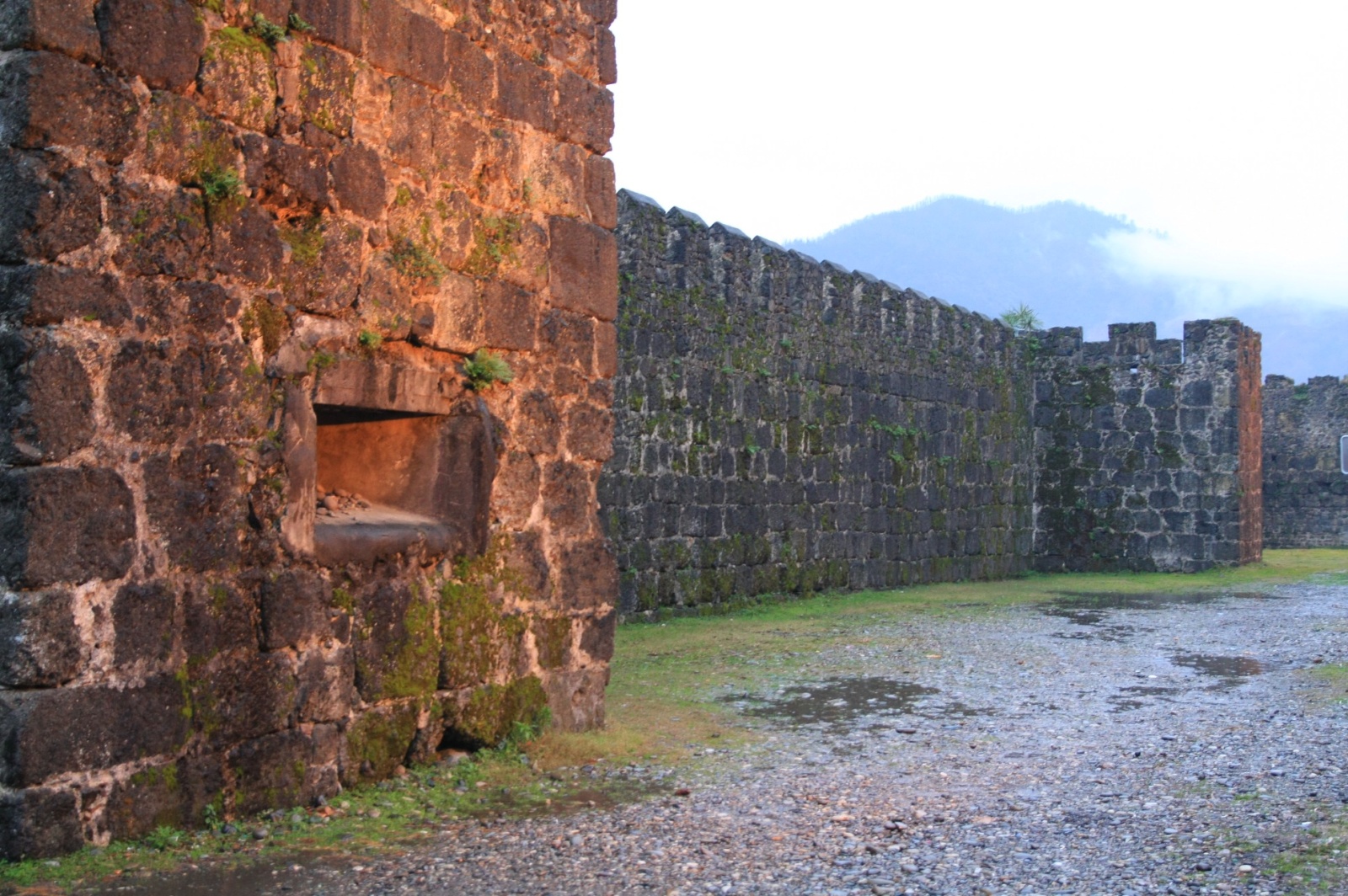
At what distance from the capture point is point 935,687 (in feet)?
27.0

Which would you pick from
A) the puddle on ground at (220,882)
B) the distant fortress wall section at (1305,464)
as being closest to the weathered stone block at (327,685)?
the puddle on ground at (220,882)

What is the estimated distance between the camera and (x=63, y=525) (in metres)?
4.06

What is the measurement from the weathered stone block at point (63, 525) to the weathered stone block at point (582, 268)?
2.49 meters

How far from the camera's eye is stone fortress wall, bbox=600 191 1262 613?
39.2 feet

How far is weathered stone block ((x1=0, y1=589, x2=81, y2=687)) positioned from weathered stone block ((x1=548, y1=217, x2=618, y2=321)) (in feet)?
9.12

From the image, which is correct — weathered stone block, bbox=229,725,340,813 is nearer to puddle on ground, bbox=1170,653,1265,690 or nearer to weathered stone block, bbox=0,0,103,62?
weathered stone block, bbox=0,0,103,62

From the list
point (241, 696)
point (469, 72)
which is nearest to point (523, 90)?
point (469, 72)

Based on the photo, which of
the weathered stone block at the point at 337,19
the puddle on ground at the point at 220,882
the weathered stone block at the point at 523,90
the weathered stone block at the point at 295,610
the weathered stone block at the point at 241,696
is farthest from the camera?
the weathered stone block at the point at 523,90

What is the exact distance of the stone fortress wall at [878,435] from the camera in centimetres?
1194

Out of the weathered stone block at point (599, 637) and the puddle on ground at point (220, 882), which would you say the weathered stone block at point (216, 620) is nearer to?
the puddle on ground at point (220, 882)

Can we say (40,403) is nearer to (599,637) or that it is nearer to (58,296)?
(58,296)

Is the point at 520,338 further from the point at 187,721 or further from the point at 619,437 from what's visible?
the point at 619,437

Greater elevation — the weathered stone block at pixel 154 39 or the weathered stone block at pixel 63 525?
the weathered stone block at pixel 154 39

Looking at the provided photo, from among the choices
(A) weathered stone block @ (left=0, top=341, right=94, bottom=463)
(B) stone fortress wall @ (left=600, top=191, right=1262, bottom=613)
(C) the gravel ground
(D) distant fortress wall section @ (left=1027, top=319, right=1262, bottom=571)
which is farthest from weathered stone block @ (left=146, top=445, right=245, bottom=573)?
(D) distant fortress wall section @ (left=1027, top=319, right=1262, bottom=571)
